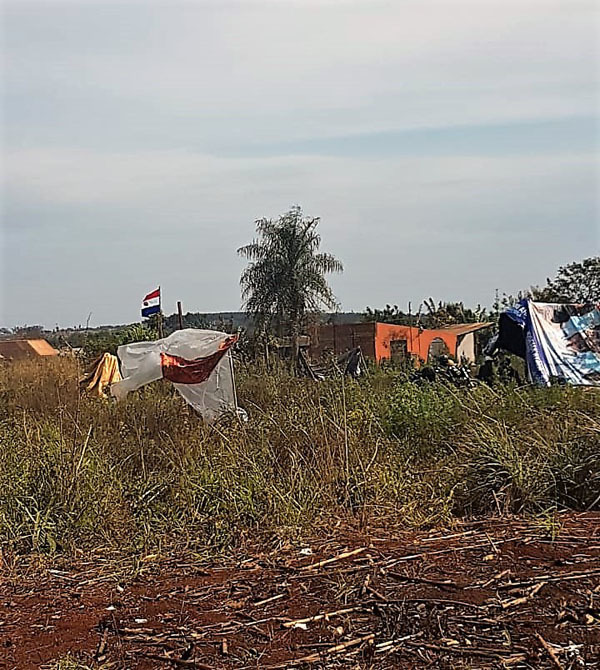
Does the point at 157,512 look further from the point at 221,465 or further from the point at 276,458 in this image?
the point at 276,458

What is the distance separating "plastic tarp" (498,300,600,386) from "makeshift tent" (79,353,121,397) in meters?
5.12

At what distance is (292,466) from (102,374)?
4.67 m

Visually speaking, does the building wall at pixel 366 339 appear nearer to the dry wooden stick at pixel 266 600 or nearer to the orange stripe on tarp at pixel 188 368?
the orange stripe on tarp at pixel 188 368

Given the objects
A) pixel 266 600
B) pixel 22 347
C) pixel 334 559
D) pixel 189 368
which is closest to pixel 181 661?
pixel 266 600

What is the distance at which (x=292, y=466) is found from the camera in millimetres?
5613

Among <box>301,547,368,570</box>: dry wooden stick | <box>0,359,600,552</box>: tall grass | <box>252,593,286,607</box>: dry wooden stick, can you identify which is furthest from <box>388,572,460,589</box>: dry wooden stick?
<box>0,359,600,552</box>: tall grass

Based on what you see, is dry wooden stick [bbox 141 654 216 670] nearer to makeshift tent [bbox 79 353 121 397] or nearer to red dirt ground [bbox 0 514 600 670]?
red dirt ground [bbox 0 514 600 670]

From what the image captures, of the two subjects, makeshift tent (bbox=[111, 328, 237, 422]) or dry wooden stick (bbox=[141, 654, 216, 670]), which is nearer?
dry wooden stick (bbox=[141, 654, 216, 670])

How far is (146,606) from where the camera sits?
3811 mm

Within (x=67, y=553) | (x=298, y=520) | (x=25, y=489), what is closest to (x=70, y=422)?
(x=25, y=489)

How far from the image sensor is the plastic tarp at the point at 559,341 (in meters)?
11.0

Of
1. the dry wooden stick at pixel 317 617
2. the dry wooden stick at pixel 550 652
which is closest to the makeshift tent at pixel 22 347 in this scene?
the dry wooden stick at pixel 317 617

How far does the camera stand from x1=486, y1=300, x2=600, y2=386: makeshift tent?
11.1 m

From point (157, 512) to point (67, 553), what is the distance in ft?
2.14
